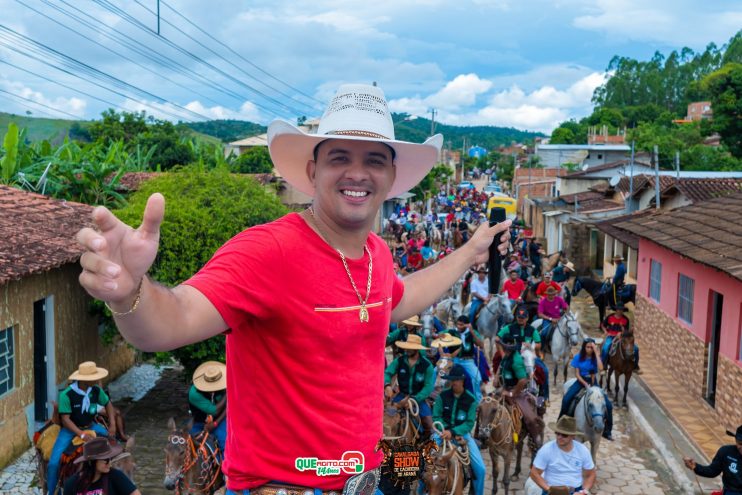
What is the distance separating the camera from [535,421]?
10156 millimetres

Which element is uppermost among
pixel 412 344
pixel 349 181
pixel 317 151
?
pixel 317 151

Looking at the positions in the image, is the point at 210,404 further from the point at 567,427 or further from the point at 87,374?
the point at 567,427

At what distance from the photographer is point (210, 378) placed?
8.58 metres

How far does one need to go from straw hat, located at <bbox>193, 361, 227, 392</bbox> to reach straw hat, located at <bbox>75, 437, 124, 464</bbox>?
5.88ft

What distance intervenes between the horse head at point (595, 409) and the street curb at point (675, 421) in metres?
2.19

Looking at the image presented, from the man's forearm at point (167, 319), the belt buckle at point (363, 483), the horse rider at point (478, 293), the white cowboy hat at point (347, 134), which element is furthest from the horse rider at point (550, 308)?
the man's forearm at point (167, 319)

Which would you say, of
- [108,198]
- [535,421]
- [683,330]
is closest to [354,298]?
[535,421]

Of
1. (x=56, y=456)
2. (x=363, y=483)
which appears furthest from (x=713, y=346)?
(x=363, y=483)

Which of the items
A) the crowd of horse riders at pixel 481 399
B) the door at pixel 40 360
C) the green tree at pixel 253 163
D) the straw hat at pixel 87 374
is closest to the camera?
the crowd of horse riders at pixel 481 399

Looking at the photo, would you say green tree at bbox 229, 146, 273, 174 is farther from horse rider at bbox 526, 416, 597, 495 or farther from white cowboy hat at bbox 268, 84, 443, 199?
white cowboy hat at bbox 268, 84, 443, 199

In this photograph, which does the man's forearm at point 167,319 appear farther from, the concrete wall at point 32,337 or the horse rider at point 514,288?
the horse rider at point 514,288

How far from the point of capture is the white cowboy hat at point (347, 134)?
253cm

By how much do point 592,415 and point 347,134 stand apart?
8549 millimetres

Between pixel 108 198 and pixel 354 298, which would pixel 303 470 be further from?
pixel 108 198
